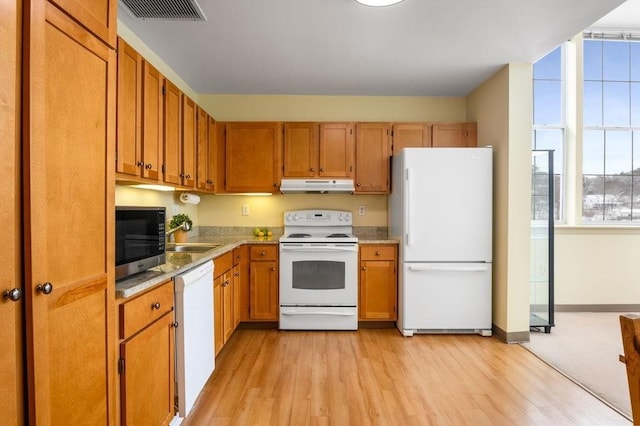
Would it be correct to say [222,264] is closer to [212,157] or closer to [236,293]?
[236,293]

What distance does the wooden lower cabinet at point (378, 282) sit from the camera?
3562mm

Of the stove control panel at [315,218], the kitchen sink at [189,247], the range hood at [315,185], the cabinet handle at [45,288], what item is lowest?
the kitchen sink at [189,247]

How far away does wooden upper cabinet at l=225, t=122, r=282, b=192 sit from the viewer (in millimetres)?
3736

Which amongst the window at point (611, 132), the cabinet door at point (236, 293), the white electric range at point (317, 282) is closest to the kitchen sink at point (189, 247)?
the cabinet door at point (236, 293)

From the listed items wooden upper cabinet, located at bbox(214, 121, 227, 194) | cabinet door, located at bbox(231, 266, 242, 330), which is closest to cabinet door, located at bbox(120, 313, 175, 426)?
cabinet door, located at bbox(231, 266, 242, 330)

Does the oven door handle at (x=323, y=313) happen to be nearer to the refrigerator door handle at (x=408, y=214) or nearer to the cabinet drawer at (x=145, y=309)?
the refrigerator door handle at (x=408, y=214)

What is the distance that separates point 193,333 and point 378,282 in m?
2.00

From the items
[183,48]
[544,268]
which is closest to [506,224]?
[544,268]

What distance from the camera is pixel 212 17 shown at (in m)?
2.37

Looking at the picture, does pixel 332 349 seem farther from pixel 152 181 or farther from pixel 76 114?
pixel 76 114

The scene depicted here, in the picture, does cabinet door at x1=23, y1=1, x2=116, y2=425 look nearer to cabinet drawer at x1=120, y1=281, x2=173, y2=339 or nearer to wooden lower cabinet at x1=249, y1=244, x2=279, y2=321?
cabinet drawer at x1=120, y1=281, x2=173, y2=339

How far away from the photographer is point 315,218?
13.2 feet

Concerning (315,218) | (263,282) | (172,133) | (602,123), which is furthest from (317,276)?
(602,123)

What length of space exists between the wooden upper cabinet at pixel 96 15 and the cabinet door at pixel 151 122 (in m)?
0.78
